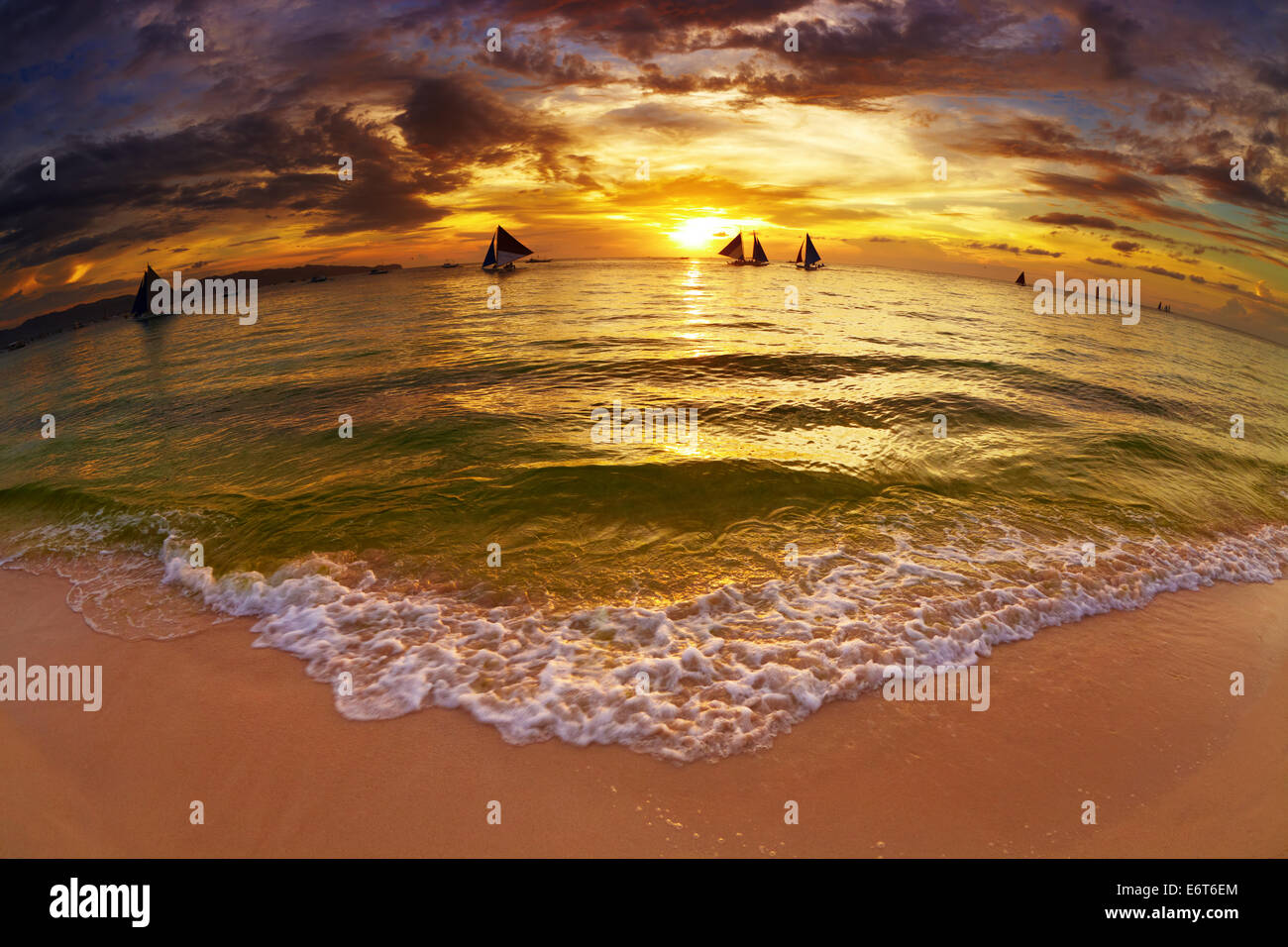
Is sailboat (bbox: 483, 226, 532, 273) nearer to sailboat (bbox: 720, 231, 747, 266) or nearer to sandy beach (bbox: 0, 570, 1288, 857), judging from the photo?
sailboat (bbox: 720, 231, 747, 266)

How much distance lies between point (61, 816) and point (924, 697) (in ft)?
27.5

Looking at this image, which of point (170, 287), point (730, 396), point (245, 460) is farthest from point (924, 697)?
point (170, 287)

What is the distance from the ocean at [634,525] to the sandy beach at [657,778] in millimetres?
440

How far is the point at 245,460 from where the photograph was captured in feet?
46.5

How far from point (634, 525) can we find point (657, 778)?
18.3ft

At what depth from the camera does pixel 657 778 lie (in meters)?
5.11

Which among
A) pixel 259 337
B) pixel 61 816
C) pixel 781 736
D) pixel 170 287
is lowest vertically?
pixel 61 816

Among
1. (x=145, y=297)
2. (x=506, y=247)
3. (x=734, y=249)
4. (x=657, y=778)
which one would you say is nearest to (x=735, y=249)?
(x=734, y=249)

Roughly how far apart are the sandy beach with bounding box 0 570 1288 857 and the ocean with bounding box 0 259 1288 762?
1.44 feet

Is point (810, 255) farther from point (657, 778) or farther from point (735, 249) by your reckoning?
point (657, 778)

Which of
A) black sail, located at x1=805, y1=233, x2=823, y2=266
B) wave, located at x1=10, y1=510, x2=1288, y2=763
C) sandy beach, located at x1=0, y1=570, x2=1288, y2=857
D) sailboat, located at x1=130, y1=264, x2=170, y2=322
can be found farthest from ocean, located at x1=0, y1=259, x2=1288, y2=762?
black sail, located at x1=805, y1=233, x2=823, y2=266

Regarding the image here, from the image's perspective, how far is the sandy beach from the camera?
4.61 metres

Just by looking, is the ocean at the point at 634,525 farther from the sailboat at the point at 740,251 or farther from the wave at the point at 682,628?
the sailboat at the point at 740,251

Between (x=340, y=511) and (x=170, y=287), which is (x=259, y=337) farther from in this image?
(x=170, y=287)
